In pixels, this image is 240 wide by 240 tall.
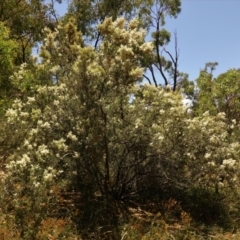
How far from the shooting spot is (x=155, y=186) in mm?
7379

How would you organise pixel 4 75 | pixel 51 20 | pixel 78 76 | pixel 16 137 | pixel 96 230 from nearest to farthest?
pixel 96 230, pixel 78 76, pixel 16 137, pixel 4 75, pixel 51 20

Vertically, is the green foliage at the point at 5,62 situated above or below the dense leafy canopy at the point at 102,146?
above

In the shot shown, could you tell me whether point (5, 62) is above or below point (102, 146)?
above

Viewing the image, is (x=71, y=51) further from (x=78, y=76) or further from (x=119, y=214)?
(x=119, y=214)

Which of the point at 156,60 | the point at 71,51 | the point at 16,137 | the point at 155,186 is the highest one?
the point at 156,60

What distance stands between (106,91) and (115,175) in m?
1.78

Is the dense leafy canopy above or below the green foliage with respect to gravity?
below

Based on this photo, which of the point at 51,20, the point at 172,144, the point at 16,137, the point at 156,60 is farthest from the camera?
the point at 156,60

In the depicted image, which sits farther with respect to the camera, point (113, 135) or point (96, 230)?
point (113, 135)

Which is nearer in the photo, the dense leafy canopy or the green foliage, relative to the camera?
the dense leafy canopy

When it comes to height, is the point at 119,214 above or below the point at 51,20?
below

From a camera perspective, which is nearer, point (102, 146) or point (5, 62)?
point (102, 146)

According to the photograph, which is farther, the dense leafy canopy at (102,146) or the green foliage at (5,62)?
the green foliage at (5,62)

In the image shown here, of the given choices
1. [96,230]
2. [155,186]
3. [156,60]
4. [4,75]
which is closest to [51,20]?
[156,60]
